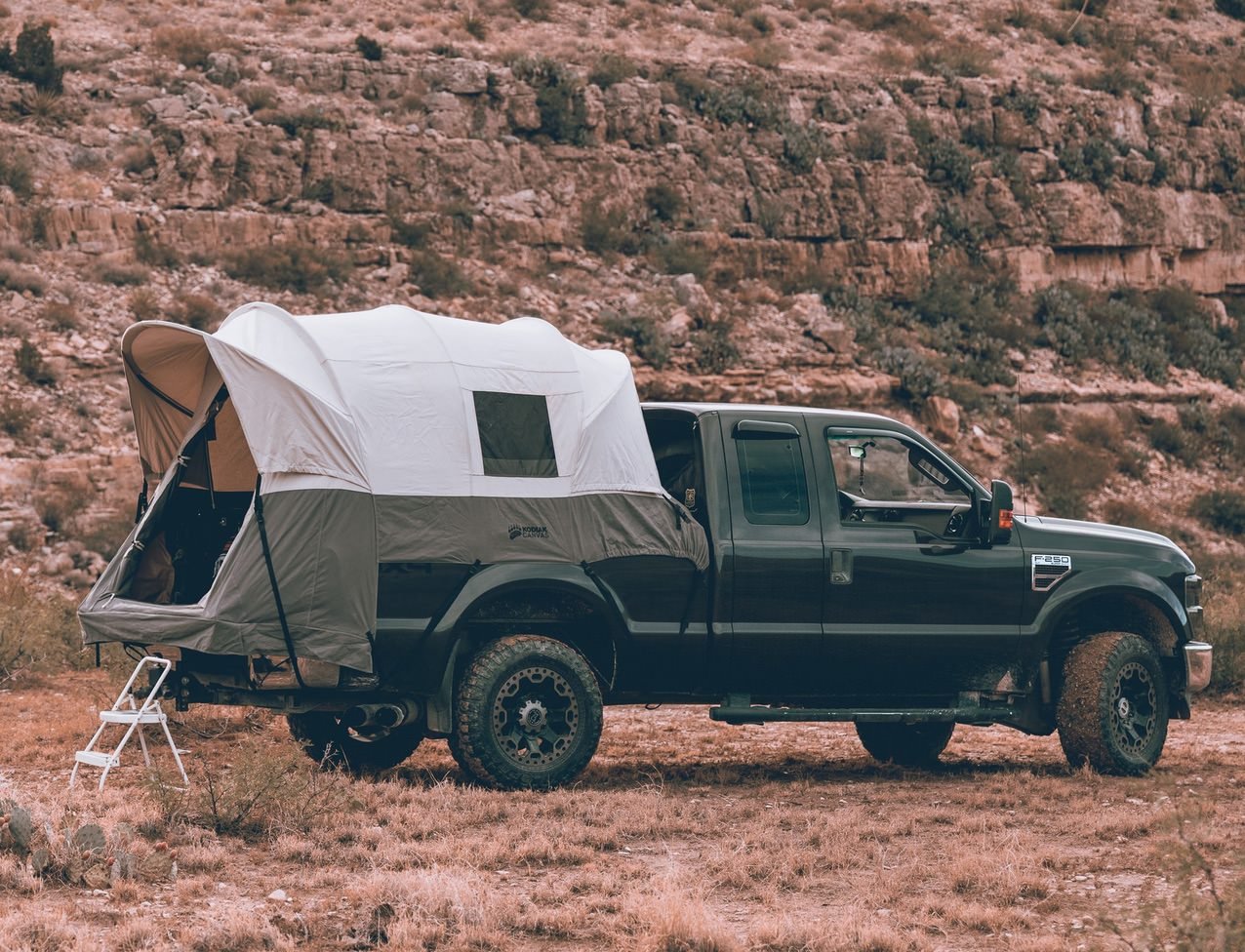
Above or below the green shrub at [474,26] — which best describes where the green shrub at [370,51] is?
below

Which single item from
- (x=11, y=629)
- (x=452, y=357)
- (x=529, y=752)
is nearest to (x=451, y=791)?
(x=529, y=752)

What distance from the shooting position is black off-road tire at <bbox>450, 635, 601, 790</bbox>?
8844 mm

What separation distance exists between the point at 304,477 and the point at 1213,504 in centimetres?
2531

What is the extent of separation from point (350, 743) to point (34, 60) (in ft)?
79.8

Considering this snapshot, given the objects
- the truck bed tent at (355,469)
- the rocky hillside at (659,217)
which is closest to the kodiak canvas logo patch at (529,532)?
the truck bed tent at (355,469)

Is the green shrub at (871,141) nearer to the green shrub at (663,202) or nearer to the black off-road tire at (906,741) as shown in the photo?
the green shrub at (663,202)

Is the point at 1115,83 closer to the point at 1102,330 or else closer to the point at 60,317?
the point at 1102,330

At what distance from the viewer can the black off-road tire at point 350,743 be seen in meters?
10.2

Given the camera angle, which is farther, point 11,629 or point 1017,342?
point 1017,342

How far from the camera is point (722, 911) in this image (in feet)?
21.0

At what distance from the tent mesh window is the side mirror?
2829mm

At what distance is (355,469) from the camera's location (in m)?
8.66

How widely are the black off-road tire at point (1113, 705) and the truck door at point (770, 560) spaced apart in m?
1.90

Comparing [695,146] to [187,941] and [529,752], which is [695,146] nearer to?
[529,752]
